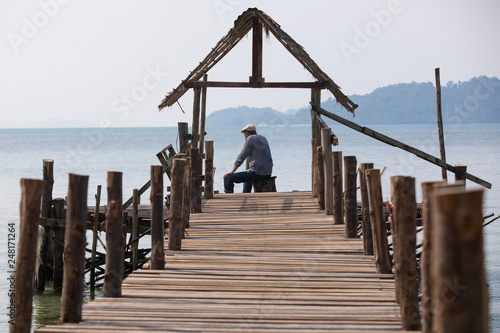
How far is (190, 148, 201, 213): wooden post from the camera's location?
11.3 m

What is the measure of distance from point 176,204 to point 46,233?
20.7 ft

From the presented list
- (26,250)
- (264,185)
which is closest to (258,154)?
(264,185)

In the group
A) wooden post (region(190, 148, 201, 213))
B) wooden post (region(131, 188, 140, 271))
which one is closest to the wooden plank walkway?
wooden post (region(190, 148, 201, 213))

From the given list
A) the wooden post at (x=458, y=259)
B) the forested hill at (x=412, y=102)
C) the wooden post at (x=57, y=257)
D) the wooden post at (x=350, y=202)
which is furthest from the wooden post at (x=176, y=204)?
the forested hill at (x=412, y=102)

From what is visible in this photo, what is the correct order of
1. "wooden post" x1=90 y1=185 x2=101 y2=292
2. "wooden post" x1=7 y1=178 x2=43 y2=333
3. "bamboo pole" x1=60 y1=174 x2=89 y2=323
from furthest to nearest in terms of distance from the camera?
"wooden post" x1=90 y1=185 x2=101 y2=292 → "bamboo pole" x1=60 y1=174 x2=89 y2=323 → "wooden post" x1=7 y1=178 x2=43 y2=333

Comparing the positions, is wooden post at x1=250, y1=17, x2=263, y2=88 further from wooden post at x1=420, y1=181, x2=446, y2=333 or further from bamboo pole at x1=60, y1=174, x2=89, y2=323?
wooden post at x1=420, y1=181, x2=446, y2=333

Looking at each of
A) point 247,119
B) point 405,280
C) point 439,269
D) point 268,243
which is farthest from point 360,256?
point 247,119

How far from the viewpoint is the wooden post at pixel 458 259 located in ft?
9.81

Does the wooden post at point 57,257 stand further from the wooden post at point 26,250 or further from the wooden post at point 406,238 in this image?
the wooden post at point 406,238

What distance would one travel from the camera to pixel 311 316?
580cm

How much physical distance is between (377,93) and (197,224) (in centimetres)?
12828

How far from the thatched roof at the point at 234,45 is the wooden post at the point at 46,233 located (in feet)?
7.59

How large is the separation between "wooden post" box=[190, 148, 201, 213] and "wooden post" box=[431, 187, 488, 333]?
8.14m

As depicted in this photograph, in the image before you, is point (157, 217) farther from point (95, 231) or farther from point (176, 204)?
point (95, 231)
